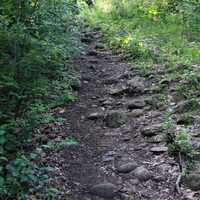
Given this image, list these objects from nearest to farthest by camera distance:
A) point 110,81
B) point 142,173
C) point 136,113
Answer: point 142,173 < point 136,113 < point 110,81

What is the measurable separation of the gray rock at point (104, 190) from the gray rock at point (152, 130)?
147 centimetres

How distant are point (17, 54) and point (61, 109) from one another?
223cm

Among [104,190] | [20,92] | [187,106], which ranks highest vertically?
[20,92]

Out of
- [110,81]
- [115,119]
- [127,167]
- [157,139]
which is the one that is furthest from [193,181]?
[110,81]

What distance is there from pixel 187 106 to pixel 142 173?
1873mm

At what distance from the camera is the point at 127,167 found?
17.2 feet

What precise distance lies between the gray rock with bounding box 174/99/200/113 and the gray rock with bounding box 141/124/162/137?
509 millimetres

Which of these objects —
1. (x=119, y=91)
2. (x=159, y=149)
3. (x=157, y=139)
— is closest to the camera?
(x=159, y=149)

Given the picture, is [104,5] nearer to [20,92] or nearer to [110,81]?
[110,81]

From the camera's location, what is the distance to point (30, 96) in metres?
5.36

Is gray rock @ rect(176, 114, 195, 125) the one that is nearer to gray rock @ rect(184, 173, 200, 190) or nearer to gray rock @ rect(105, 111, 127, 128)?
gray rock @ rect(105, 111, 127, 128)

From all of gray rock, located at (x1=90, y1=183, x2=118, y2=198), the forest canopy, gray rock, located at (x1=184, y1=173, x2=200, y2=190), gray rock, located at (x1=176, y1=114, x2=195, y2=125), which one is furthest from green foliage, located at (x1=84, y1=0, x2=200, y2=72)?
gray rock, located at (x1=90, y1=183, x2=118, y2=198)

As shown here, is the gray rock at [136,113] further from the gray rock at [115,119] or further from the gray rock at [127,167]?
the gray rock at [127,167]

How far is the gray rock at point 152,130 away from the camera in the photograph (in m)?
6.08
